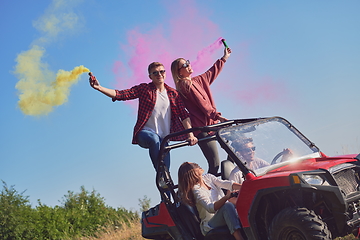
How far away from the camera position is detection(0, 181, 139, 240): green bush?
46.6 feet

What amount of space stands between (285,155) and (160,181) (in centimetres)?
162

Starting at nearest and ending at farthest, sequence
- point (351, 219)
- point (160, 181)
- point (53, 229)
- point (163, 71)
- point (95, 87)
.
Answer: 1. point (351, 219)
2. point (160, 181)
3. point (95, 87)
4. point (163, 71)
5. point (53, 229)

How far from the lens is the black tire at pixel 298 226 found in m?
3.67

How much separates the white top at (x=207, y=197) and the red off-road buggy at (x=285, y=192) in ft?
0.54

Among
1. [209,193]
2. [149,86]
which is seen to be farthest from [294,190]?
[149,86]

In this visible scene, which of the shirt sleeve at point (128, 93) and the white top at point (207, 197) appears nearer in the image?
the white top at point (207, 197)

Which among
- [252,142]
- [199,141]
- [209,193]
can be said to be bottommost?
[209,193]

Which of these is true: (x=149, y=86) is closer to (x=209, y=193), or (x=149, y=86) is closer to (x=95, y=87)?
(x=95, y=87)

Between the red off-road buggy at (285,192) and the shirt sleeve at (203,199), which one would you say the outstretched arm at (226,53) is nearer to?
the red off-road buggy at (285,192)

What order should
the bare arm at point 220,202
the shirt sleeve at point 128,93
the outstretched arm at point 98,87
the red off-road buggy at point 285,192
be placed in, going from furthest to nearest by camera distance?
1. the shirt sleeve at point 128,93
2. the outstretched arm at point 98,87
3. the bare arm at point 220,202
4. the red off-road buggy at point 285,192

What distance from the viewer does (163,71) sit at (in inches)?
249

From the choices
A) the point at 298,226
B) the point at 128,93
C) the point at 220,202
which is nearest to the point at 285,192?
the point at 298,226

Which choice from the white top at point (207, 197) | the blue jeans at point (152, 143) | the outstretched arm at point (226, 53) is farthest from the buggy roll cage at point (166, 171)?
the outstretched arm at point (226, 53)

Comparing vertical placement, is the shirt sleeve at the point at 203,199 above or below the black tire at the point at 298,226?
above
